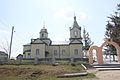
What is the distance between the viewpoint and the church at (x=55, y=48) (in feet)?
168

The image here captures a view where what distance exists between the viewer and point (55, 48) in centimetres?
5484

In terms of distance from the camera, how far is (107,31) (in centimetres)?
4256

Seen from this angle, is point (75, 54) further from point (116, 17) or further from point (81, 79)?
point (81, 79)

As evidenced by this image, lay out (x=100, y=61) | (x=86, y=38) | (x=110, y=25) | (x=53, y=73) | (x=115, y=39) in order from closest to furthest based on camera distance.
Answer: (x=53, y=73) < (x=100, y=61) < (x=115, y=39) < (x=110, y=25) < (x=86, y=38)

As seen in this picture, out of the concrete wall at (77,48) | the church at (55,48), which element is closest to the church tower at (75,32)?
the church at (55,48)

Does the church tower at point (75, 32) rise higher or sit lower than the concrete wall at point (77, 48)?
higher

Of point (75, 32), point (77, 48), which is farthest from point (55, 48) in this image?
point (75, 32)

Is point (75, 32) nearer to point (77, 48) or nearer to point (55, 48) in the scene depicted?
point (77, 48)

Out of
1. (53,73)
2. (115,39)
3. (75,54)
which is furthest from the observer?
(75,54)

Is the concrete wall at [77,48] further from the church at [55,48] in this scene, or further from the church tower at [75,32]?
the church tower at [75,32]

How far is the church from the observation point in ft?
168

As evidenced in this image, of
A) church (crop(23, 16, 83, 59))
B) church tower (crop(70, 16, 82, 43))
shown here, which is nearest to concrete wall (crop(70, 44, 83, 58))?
church (crop(23, 16, 83, 59))

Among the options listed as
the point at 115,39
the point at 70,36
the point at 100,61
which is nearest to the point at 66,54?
the point at 70,36

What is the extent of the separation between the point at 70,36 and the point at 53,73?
4137 cm
